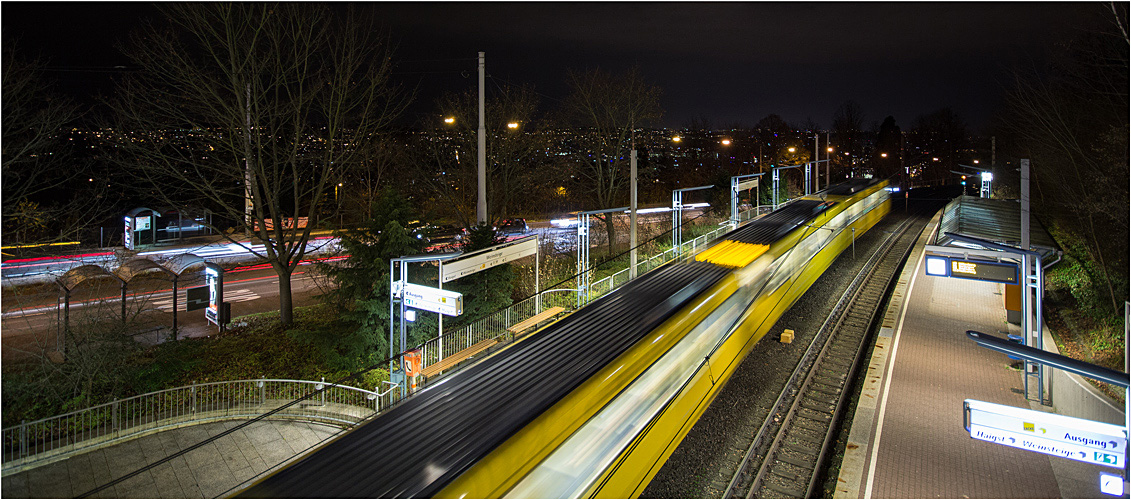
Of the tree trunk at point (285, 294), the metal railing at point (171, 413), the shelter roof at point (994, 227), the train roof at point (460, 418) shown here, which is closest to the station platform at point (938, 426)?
the shelter roof at point (994, 227)

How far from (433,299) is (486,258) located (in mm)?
1599

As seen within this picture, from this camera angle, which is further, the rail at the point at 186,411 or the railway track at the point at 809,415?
the rail at the point at 186,411

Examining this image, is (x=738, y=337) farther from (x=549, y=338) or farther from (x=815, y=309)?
(x=815, y=309)

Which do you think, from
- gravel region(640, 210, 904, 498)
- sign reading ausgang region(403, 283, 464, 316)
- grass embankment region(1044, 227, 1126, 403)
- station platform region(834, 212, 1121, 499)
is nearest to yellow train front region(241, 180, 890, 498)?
gravel region(640, 210, 904, 498)

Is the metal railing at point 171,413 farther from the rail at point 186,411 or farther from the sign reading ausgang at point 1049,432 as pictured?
the sign reading ausgang at point 1049,432

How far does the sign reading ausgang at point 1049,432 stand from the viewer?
17.4 feet

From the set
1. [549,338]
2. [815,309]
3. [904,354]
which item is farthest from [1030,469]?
[815,309]

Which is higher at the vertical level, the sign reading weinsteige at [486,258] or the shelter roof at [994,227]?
the shelter roof at [994,227]

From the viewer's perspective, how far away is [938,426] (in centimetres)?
1088

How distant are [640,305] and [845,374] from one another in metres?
6.27

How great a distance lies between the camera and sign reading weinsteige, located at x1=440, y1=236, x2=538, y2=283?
12133 millimetres

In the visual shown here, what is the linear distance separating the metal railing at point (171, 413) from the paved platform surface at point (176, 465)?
0.85 feet

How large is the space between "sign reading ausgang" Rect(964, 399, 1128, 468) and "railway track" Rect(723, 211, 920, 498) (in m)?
3.73

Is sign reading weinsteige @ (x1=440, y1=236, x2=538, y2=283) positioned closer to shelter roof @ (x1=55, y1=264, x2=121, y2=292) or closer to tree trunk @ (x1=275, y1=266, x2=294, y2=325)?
tree trunk @ (x1=275, y1=266, x2=294, y2=325)
